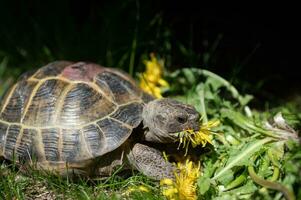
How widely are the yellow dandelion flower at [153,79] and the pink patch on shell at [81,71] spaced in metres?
0.63

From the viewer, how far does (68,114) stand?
11.6ft

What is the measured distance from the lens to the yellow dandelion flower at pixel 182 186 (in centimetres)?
319

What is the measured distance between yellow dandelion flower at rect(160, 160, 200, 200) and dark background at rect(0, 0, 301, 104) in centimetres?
147

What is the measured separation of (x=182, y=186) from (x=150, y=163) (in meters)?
0.37

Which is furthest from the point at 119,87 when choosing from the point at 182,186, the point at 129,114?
the point at 182,186

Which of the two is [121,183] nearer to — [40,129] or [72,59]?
[40,129]

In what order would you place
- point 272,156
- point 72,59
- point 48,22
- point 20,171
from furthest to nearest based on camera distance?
point 48,22, point 72,59, point 20,171, point 272,156

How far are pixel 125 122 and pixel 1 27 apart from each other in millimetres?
2678

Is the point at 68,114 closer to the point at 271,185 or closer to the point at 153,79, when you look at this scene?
the point at 153,79

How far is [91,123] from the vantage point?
3.49 m

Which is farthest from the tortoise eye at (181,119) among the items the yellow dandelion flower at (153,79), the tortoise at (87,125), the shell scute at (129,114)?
the yellow dandelion flower at (153,79)

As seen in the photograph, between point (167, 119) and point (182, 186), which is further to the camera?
point (167, 119)

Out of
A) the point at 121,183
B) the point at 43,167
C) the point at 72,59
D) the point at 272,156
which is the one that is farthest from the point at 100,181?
the point at 72,59

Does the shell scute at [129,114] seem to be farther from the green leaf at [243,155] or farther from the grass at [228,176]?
the green leaf at [243,155]
